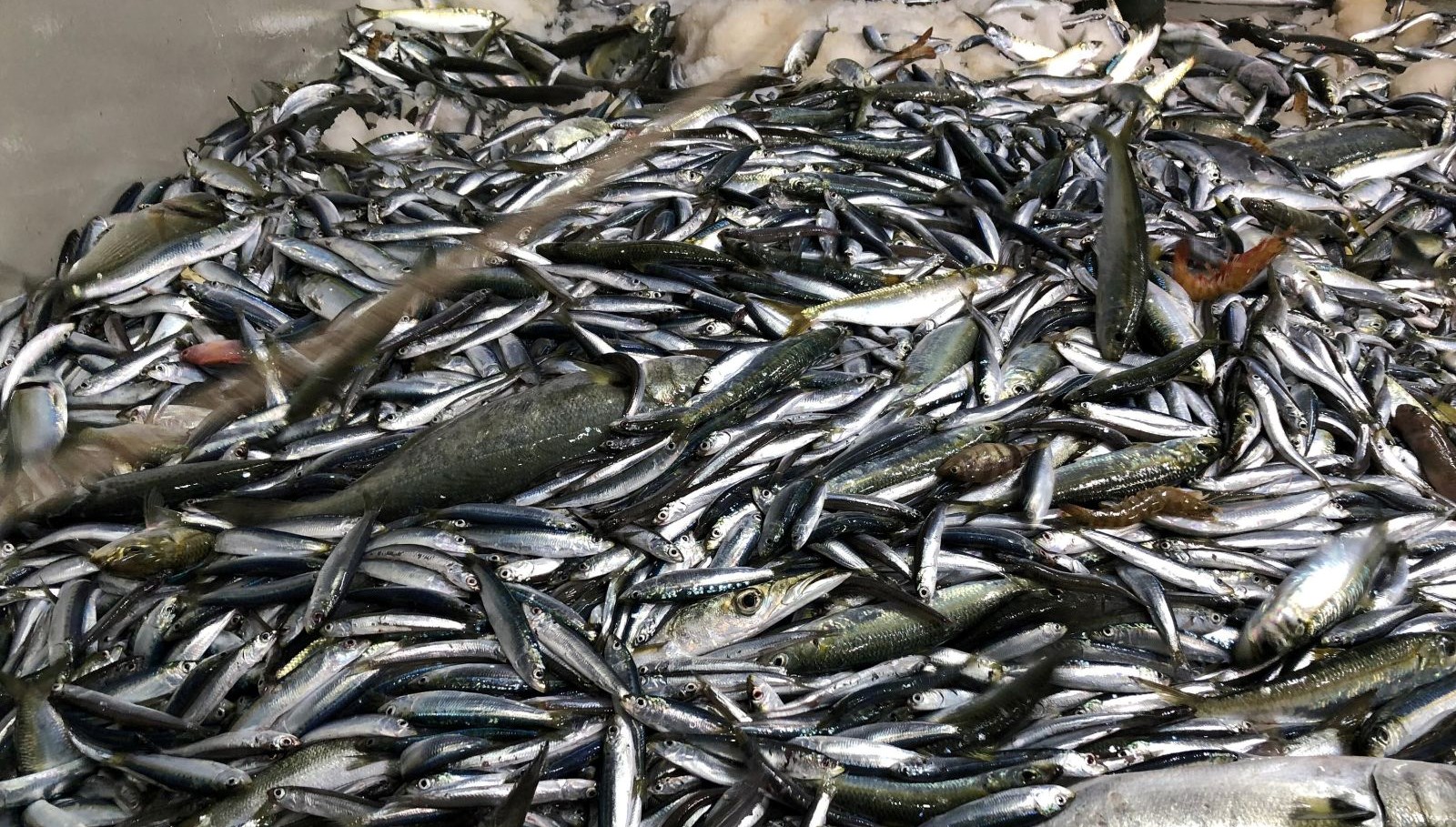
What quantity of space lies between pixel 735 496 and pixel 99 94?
404 cm

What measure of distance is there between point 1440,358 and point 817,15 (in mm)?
4600

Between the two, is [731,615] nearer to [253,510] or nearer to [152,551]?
[253,510]

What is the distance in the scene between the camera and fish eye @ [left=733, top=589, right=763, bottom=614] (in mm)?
2854

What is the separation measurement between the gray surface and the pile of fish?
0.24 metres

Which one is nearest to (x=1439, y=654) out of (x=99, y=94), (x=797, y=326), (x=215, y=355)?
(x=797, y=326)

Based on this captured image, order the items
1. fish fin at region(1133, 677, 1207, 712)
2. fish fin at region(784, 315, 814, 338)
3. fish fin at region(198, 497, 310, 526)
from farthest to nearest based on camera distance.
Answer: fish fin at region(784, 315, 814, 338) < fish fin at region(198, 497, 310, 526) < fish fin at region(1133, 677, 1207, 712)

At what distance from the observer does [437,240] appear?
4.36 metres

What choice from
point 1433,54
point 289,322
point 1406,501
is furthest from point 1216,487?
point 1433,54

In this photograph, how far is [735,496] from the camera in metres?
3.14

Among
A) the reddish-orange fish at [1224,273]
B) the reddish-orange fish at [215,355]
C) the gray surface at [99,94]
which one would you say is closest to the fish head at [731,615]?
the reddish-orange fish at [215,355]

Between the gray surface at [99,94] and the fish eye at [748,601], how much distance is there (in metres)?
3.85

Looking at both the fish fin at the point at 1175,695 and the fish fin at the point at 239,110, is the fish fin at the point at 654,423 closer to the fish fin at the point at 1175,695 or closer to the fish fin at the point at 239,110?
the fish fin at the point at 1175,695

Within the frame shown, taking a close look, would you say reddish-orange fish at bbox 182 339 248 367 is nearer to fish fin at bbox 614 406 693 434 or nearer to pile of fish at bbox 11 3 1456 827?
pile of fish at bbox 11 3 1456 827

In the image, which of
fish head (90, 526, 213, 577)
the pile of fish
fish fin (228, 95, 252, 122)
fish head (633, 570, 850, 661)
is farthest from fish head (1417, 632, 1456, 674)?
fish fin (228, 95, 252, 122)
